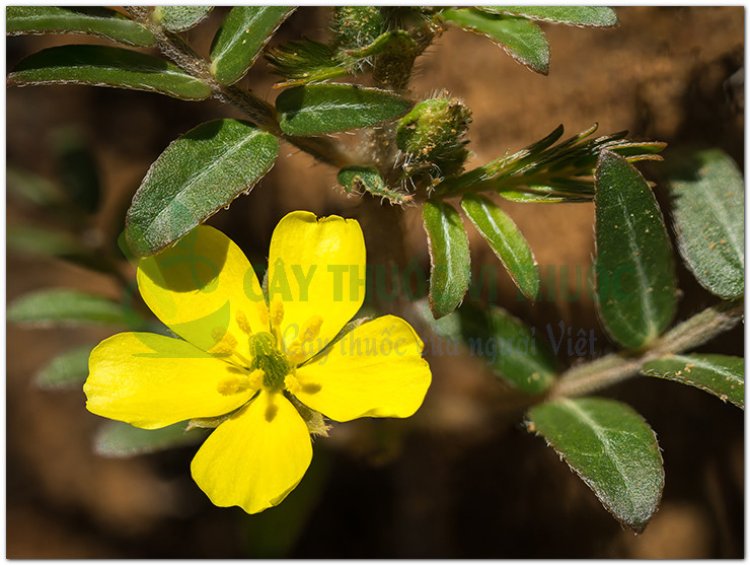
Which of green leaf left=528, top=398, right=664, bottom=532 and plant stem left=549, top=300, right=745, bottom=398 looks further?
plant stem left=549, top=300, right=745, bottom=398

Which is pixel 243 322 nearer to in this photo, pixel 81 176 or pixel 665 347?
pixel 665 347

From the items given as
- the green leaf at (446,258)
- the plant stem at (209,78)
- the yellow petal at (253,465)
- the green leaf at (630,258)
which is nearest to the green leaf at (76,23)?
the plant stem at (209,78)

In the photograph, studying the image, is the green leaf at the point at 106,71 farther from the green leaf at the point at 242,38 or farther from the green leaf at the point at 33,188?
the green leaf at the point at 33,188

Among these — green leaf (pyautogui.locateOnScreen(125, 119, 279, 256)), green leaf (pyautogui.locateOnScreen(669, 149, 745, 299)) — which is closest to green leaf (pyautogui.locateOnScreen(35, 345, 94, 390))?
green leaf (pyautogui.locateOnScreen(125, 119, 279, 256))

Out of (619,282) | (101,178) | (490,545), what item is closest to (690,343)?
(619,282)

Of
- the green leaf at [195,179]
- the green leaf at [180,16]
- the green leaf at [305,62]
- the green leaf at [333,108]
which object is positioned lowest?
the green leaf at [195,179]

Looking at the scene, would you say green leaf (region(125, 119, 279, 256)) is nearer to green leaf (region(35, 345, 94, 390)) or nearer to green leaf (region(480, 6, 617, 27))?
green leaf (region(480, 6, 617, 27))
